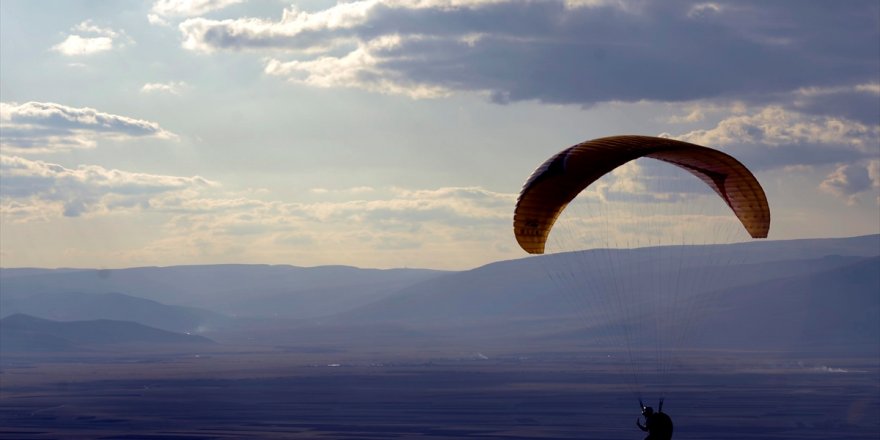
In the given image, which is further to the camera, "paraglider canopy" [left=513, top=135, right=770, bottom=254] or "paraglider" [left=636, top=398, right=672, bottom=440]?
"paraglider canopy" [left=513, top=135, right=770, bottom=254]

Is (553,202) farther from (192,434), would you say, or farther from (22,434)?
(22,434)

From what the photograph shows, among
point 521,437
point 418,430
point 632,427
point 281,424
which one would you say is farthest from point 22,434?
point 632,427

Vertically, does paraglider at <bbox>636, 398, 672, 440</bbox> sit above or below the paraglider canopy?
below

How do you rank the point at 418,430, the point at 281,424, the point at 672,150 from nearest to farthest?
the point at 672,150, the point at 418,430, the point at 281,424

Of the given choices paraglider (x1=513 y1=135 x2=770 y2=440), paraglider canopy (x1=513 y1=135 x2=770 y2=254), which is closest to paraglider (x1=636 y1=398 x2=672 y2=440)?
paraglider (x1=513 y1=135 x2=770 y2=440)

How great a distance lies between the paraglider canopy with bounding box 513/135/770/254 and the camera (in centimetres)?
5234

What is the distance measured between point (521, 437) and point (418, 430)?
1861 centimetres

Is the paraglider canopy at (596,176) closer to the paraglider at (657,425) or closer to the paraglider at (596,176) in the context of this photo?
the paraglider at (596,176)

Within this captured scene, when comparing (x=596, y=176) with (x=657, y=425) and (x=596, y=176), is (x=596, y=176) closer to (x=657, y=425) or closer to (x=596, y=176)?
(x=596, y=176)

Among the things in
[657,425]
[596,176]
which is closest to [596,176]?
[596,176]

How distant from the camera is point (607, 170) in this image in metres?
53.2

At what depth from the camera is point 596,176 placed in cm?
5344

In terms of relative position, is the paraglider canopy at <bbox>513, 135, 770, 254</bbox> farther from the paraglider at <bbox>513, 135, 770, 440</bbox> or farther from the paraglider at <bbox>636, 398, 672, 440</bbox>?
the paraglider at <bbox>636, 398, 672, 440</bbox>

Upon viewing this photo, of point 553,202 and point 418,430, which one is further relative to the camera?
point 418,430
